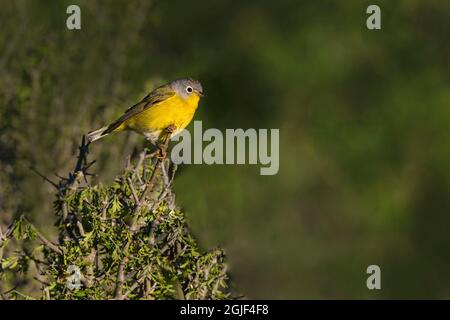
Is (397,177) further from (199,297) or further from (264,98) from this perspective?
(199,297)

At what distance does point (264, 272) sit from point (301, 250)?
50 centimetres

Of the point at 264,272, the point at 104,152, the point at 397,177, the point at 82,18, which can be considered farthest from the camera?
the point at 397,177

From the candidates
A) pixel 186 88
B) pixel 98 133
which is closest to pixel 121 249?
pixel 98 133

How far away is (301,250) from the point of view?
10805 millimetres

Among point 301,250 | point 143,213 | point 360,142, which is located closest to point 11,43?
point 143,213

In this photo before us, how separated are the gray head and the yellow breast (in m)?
0.02

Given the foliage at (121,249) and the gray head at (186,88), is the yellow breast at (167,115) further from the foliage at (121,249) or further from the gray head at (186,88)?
the foliage at (121,249)

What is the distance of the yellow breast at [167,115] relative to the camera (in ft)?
21.6

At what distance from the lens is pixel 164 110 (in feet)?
22.3

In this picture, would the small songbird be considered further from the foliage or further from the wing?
the foliage

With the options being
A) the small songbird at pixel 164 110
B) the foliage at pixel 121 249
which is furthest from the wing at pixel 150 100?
the foliage at pixel 121 249

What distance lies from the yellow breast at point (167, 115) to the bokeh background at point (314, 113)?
880 millimetres

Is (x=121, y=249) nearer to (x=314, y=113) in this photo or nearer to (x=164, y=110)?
(x=164, y=110)
